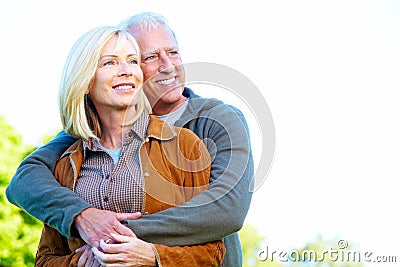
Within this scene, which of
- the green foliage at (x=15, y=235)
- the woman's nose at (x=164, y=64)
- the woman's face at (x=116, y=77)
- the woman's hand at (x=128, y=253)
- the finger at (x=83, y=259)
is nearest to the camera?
the woman's hand at (x=128, y=253)

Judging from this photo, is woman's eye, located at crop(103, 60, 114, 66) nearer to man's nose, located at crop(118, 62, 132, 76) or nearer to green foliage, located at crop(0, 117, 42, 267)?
man's nose, located at crop(118, 62, 132, 76)

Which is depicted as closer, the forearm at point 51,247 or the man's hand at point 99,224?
the man's hand at point 99,224

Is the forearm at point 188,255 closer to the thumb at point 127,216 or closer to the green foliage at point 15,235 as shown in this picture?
the thumb at point 127,216

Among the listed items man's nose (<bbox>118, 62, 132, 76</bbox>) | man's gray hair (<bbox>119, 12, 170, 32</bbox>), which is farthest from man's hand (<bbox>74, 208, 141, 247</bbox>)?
man's gray hair (<bbox>119, 12, 170, 32</bbox>)

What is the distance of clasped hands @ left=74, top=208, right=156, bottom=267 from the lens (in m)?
2.53

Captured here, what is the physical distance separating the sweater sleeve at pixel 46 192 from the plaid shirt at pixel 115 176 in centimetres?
7

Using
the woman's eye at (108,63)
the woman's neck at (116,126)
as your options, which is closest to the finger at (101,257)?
the woman's neck at (116,126)

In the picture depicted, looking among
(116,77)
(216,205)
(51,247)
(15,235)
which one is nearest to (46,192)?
(51,247)

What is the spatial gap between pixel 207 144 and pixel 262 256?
8.25 ft

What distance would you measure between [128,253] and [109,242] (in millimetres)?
102

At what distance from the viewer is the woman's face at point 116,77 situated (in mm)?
2789

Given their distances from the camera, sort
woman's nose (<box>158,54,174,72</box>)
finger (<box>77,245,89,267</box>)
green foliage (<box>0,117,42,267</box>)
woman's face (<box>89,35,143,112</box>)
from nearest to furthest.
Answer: finger (<box>77,245,89,267</box>)
woman's face (<box>89,35,143,112</box>)
woman's nose (<box>158,54,174,72</box>)
green foliage (<box>0,117,42,267</box>)

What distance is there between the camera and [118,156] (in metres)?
2.78

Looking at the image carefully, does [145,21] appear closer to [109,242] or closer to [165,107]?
[165,107]
